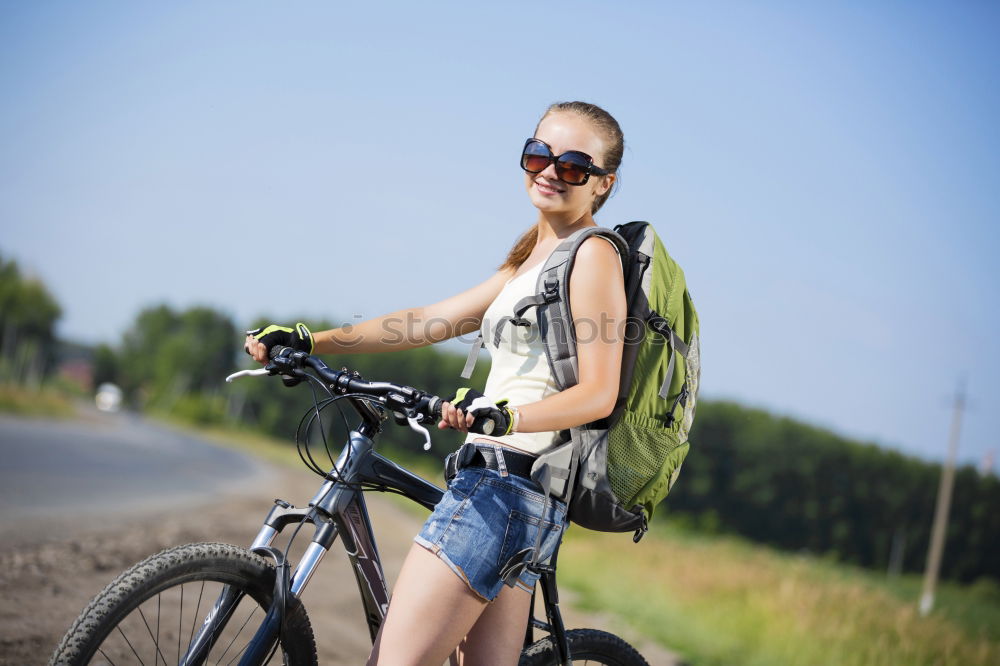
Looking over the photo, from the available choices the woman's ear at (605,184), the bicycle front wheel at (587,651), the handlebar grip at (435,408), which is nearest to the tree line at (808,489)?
the bicycle front wheel at (587,651)

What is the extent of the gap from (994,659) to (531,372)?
13.0m

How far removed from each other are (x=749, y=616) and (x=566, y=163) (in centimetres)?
1001

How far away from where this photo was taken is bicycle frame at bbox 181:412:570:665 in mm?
2193

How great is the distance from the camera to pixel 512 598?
2.35m

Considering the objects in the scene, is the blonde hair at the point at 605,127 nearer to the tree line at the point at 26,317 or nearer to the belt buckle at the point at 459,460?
the belt buckle at the point at 459,460

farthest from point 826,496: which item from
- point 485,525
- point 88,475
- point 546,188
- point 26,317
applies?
point 485,525

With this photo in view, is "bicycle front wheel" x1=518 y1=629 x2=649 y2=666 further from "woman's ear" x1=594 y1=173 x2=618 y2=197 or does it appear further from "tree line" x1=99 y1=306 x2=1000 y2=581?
"tree line" x1=99 y1=306 x2=1000 y2=581

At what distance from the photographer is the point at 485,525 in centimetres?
217

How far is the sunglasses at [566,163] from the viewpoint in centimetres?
234

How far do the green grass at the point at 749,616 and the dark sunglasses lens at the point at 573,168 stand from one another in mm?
6928

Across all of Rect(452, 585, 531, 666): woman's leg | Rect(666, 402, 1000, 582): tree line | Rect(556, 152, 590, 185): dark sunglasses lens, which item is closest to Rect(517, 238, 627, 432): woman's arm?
Rect(556, 152, 590, 185): dark sunglasses lens

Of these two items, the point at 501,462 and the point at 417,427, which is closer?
the point at 417,427

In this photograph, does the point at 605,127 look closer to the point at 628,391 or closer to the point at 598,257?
the point at 598,257

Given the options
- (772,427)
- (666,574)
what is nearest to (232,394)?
(772,427)
